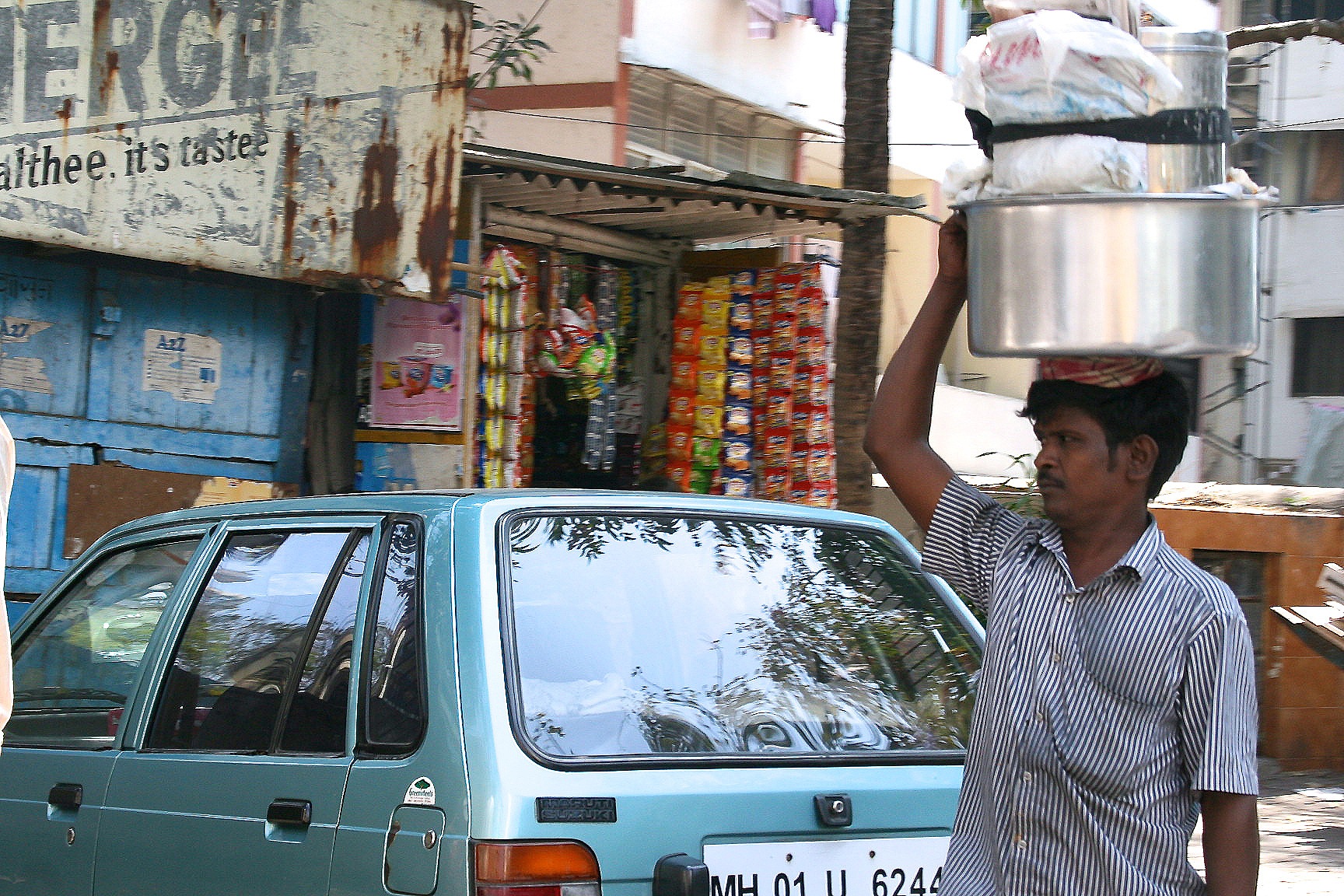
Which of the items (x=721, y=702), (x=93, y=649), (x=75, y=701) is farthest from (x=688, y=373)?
(x=721, y=702)

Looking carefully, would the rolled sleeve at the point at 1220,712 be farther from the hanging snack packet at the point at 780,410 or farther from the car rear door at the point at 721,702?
the hanging snack packet at the point at 780,410

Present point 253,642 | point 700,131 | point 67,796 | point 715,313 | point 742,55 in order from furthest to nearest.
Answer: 1. point 700,131
2. point 742,55
3. point 715,313
4. point 67,796
5. point 253,642

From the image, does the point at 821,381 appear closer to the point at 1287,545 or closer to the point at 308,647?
the point at 1287,545

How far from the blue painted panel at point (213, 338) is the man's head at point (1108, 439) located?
18.9ft

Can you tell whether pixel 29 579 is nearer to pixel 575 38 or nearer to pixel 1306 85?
pixel 575 38

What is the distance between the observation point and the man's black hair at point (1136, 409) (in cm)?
221

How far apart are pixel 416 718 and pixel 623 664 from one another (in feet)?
1.30

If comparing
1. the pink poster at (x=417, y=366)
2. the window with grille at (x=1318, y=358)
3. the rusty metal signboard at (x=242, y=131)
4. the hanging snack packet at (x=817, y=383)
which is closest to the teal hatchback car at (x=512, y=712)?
the rusty metal signboard at (x=242, y=131)

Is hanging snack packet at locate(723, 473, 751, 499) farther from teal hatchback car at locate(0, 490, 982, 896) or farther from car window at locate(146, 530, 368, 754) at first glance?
car window at locate(146, 530, 368, 754)

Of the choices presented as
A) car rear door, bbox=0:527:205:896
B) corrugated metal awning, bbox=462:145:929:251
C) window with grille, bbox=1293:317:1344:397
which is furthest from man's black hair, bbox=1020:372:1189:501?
window with grille, bbox=1293:317:1344:397

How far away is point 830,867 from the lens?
271 cm

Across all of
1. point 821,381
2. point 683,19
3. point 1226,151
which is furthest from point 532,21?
point 1226,151

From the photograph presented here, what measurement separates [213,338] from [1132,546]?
6035mm

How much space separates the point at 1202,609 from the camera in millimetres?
2111
